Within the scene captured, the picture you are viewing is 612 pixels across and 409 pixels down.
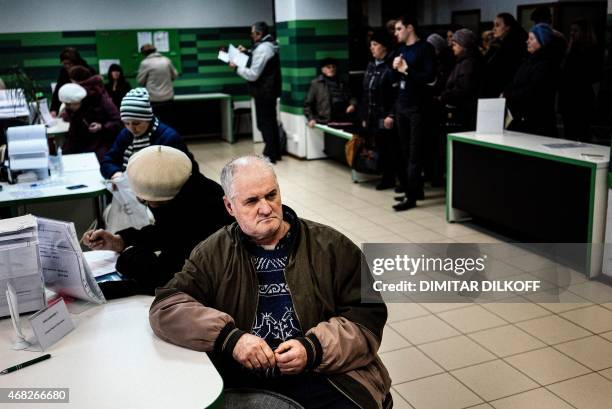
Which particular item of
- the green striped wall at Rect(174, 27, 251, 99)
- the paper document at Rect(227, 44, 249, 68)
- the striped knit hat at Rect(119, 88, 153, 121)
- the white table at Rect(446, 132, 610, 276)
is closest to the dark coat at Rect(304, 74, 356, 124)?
the paper document at Rect(227, 44, 249, 68)

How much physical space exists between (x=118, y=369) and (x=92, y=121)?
15.1ft

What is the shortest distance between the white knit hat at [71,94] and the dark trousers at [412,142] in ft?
10.1

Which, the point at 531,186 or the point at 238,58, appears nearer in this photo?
the point at 531,186

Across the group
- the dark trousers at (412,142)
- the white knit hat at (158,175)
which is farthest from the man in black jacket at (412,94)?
the white knit hat at (158,175)

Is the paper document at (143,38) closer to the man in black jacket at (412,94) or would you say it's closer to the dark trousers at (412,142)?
the man in black jacket at (412,94)

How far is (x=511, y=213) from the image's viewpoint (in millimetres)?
5508

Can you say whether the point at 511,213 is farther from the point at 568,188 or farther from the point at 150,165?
the point at 150,165

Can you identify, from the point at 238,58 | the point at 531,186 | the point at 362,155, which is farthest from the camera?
the point at 238,58

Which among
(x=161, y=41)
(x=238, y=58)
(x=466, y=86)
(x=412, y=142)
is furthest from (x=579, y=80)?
(x=161, y=41)

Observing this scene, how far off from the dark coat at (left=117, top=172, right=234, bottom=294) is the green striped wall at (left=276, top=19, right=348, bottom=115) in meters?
6.71

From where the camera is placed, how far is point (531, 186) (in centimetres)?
523

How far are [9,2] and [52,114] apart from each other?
10.8 ft

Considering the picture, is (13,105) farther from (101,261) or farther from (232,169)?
(232,169)

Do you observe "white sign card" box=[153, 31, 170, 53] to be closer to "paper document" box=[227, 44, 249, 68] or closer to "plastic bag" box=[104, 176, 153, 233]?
"paper document" box=[227, 44, 249, 68]
